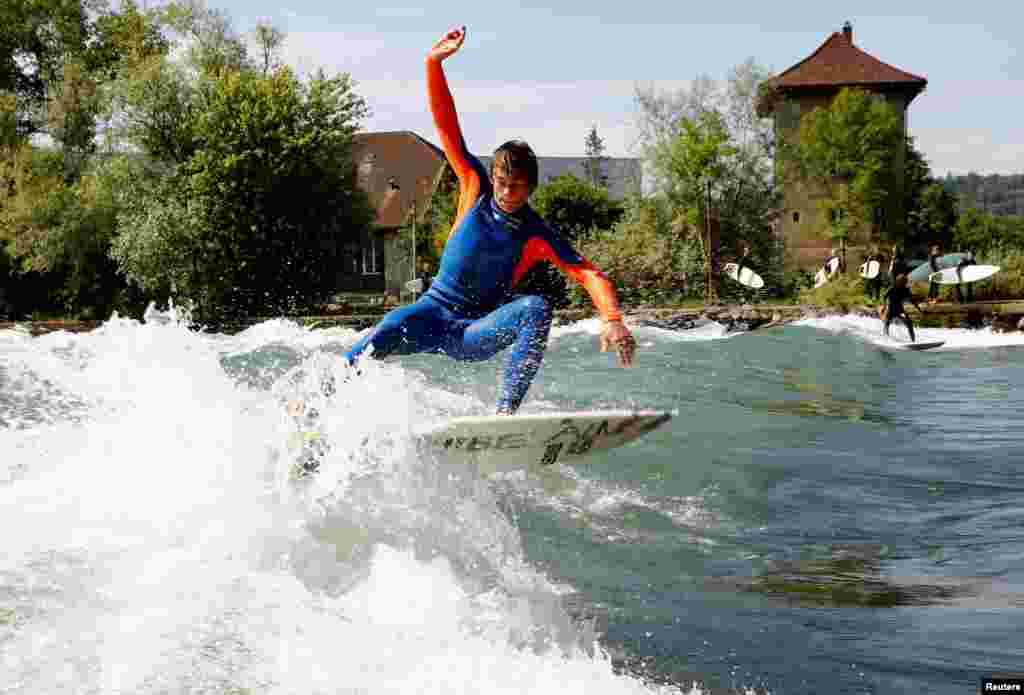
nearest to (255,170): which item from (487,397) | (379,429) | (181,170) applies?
(181,170)

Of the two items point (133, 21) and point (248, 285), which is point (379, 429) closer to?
point (248, 285)

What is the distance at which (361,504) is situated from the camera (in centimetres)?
577

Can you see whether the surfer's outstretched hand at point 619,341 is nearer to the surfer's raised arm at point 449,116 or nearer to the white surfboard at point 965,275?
the surfer's raised arm at point 449,116

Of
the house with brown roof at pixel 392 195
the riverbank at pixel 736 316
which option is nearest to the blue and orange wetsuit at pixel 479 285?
the riverbank at pixel 736 316

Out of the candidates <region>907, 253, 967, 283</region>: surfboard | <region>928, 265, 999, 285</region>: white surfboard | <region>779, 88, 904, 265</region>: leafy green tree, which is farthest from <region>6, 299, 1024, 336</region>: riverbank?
<region>779, 88, 904, 265</region>: leafy green tree

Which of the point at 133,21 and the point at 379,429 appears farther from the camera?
the point at 133,21

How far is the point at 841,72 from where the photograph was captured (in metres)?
54.4

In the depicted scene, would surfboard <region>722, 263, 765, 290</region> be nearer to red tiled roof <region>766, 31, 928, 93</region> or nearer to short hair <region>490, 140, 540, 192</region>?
red tiled roof <region>766, 31, 928, 93</region>

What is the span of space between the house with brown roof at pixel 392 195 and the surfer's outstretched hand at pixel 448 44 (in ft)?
155

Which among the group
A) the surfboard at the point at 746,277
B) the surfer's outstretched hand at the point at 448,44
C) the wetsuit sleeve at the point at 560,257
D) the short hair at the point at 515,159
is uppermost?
the surfer's outstretched hand at the point at 448,44

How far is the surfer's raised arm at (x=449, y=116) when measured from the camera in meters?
6.40

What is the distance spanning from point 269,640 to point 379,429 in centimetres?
212

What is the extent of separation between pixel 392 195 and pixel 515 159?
179 feet

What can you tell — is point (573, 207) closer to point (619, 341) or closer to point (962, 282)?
point (962, 282)
